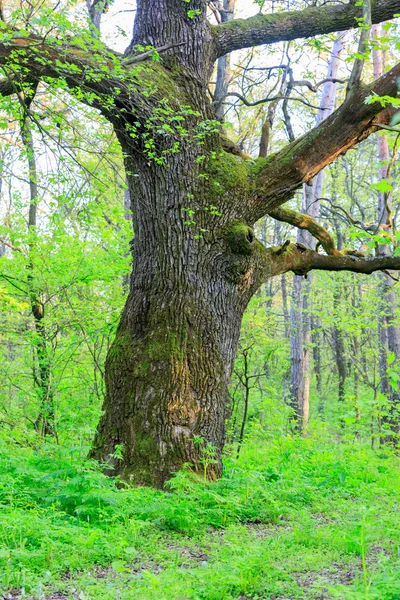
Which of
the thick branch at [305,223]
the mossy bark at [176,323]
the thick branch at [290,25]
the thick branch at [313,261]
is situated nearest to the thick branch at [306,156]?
the mossy bark at [176,323]

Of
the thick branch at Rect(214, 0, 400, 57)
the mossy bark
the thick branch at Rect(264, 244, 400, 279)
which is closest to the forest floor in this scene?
the mossy bark

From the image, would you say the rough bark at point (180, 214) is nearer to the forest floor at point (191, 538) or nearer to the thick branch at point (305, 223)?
the forest floor at point (191, 538)

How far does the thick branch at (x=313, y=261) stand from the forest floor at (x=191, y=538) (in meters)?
2.53

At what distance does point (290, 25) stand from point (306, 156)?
1648 millimetres

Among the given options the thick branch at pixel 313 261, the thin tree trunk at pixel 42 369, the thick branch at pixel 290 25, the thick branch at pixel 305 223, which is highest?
the thick branch at pixel 290 25

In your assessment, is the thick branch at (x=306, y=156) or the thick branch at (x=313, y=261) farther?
the thick branch at (x=313, y=261)

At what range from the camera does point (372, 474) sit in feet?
22.6

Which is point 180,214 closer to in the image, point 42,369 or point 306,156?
point 306,156

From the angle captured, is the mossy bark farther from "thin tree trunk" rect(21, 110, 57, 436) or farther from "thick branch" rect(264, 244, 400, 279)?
"thin tree trunk" rect(21, 110, 57, 436)

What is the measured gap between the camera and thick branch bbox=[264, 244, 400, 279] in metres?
6.42

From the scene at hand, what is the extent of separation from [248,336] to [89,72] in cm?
626

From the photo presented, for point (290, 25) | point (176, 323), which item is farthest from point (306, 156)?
point (176, 323)

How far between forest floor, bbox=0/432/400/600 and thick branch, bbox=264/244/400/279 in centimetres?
253

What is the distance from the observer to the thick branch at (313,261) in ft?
21.1
